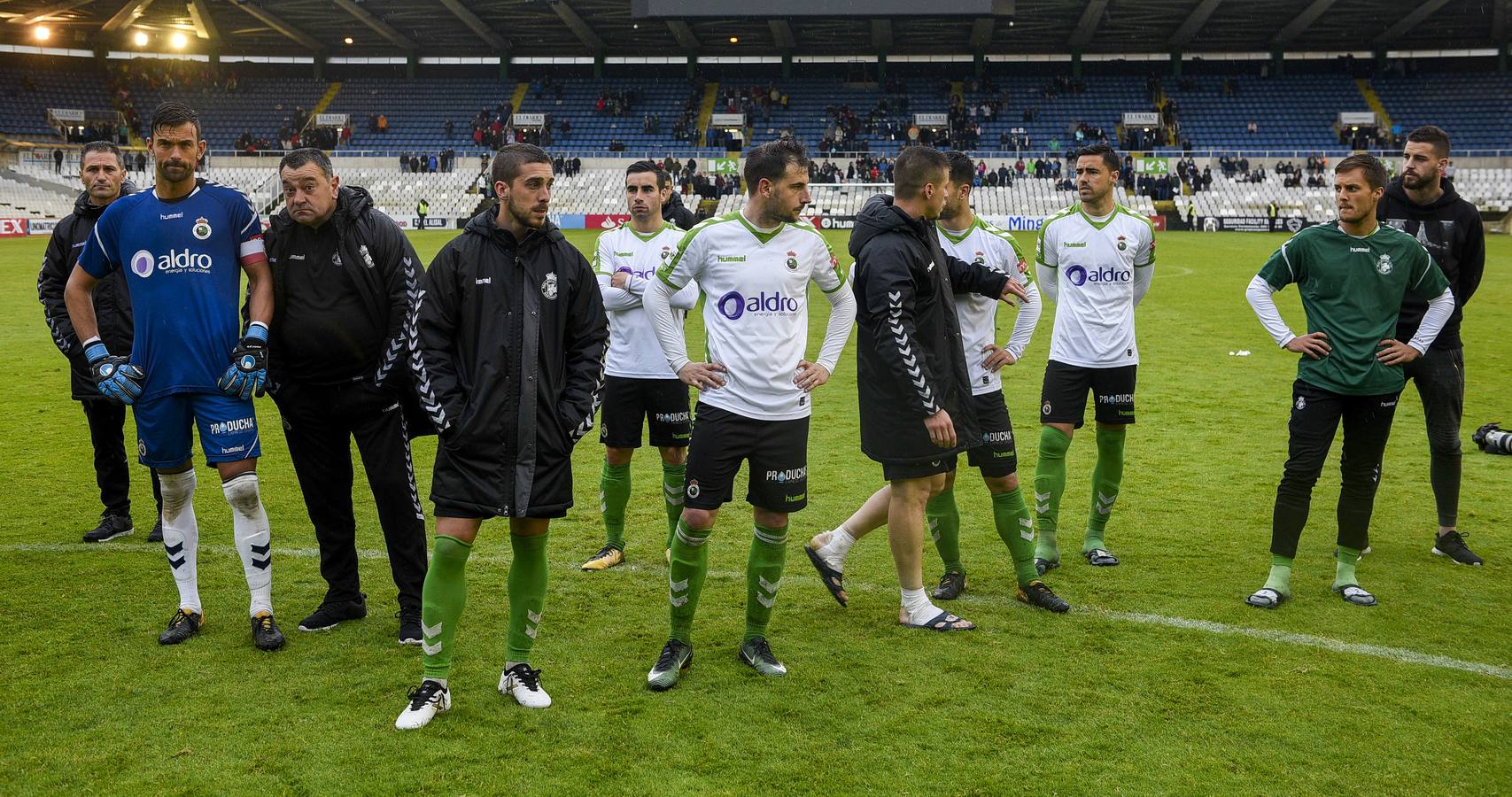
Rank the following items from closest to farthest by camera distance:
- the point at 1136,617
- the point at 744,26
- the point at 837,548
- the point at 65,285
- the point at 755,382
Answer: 1. the point at 755,382
2. the point at 1136,617
3. the point at 837,548
4. the point at 65,285
5. the point at 744,26

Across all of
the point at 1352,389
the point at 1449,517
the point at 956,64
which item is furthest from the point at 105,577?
the point at 956,64

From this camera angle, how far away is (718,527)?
7.64 metres

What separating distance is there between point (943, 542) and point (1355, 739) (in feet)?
7.88

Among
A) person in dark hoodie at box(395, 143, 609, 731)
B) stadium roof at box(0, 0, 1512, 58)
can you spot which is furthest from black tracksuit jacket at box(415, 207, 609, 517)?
stadium roof at box(0, 0, 1512, 58)

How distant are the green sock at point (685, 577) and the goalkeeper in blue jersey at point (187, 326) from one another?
1.91 metres

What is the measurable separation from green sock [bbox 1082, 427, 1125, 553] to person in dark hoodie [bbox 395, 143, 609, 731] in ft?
11.6

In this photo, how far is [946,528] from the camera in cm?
636

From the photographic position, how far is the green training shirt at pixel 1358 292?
603cm

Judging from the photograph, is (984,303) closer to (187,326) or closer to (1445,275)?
(1445,275)

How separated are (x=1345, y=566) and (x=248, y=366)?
18.8ft

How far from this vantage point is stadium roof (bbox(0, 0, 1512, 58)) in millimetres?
Result: 53000

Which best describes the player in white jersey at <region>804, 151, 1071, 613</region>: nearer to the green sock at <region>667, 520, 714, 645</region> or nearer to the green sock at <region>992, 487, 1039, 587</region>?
the green sock at <region>992, 487, 1039, 587</region>

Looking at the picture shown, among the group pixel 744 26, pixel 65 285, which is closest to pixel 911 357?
pixel 65 285

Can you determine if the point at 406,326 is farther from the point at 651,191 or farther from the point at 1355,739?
the point at 1355,739
